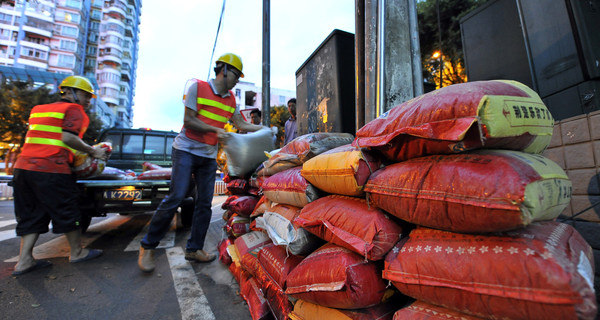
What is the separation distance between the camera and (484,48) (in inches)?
104

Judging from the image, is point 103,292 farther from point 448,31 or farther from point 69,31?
point 69,31

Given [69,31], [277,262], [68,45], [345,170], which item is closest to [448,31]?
[345,170]

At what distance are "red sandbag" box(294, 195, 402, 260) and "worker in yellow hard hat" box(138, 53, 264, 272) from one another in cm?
153

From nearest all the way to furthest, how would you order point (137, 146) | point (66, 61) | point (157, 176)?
point (157, 176)
point (137, 146)
point (66, 61)

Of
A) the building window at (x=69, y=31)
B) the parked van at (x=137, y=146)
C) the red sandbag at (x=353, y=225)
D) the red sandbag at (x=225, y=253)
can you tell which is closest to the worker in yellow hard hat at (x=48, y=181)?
the red sandbag at (x=225, y=253)

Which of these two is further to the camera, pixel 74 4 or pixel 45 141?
pixel 74 4

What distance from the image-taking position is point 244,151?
2.60 m

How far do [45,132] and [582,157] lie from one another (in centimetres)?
423

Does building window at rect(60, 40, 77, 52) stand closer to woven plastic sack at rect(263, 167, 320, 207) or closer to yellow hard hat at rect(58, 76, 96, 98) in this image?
yellow hard hat at rect(58, 76, 96, 98)

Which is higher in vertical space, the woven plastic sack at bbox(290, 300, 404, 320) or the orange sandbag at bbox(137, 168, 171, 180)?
the orange sandbag at bbox(137, 168, 171, 180)

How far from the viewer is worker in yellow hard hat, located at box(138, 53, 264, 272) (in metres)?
2.34

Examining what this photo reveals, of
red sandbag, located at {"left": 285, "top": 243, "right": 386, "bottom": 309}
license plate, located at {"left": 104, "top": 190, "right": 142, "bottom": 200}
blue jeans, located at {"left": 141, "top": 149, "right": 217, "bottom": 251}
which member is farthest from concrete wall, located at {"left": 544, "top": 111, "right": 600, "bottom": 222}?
license plate, located at {"left": 104, "top": 190, "right": 142, "bottom": 200}

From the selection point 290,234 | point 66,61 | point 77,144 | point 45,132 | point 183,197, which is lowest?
point 290,234

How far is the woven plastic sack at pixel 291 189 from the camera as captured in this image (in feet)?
5.04
